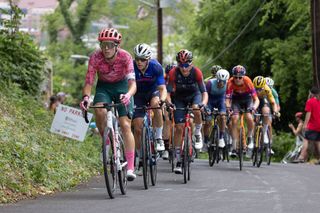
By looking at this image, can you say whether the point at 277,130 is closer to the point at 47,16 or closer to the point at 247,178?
the point at 247,178

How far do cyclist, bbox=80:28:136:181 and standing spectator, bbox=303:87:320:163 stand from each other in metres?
12.4

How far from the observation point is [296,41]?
121 ft

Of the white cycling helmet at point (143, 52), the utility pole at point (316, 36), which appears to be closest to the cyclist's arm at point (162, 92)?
the white cycling helmet at point (143, 52)

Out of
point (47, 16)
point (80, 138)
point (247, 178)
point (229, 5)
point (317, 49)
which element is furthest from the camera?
point (47, 16)

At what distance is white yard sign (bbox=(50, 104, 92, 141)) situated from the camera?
19.4m

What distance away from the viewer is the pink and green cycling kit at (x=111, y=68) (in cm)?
1286

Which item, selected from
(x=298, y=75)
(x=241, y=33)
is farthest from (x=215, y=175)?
(x=241, y=33)

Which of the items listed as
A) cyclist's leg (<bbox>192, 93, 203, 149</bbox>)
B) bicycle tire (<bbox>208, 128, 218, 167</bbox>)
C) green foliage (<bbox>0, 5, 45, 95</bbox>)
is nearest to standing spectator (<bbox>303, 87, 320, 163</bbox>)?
bicycle tire (<bbox>208, 128, 218, 167</bbox>)

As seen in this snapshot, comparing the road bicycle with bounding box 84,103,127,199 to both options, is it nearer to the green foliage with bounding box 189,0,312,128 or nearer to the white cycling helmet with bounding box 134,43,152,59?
the white cycling helmet with bounding box 134,43,152,59

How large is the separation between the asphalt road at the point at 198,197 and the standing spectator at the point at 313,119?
7315 millimetres

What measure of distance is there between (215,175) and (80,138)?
125 inches

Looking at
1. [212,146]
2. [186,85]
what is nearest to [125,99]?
[186,85]

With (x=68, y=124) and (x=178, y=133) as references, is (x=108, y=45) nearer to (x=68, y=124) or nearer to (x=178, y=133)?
(x=178, y=133)

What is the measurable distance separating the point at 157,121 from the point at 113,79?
2915mm
